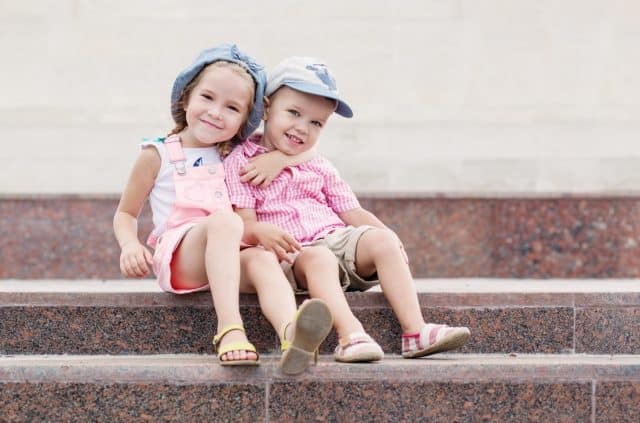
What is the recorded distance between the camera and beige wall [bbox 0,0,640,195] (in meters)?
6.39

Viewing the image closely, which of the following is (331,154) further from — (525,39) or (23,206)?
(23,206)

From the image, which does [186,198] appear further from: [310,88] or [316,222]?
[310,88]

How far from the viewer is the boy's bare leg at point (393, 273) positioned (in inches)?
143

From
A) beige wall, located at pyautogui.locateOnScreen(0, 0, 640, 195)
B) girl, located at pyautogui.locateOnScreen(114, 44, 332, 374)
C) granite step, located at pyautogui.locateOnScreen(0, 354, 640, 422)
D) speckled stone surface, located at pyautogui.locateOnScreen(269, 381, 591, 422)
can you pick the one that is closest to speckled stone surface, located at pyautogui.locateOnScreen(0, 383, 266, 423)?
granite step, located at pyautogui.locateOnScreen(0, 354, 640, 422)

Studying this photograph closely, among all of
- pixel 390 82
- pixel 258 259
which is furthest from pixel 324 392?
pixel 390 82

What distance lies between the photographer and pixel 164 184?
155 inches

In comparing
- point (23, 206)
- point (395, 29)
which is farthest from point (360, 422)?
point (395, 29)

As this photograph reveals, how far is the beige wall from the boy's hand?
267 cm

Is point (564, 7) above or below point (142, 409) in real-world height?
above

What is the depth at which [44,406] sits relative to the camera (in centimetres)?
327

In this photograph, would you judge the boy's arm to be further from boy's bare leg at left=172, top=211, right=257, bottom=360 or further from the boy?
boy's bare leg at left=172, top=211, right=257, bottom=360

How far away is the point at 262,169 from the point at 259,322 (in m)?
0.57

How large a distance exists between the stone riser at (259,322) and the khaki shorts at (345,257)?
0.09 meters

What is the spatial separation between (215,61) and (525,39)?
307 cm
